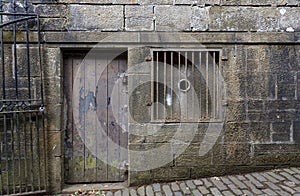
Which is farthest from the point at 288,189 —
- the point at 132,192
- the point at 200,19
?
the point at 200,19

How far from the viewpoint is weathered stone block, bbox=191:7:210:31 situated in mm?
3283

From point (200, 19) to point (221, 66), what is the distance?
2.23 feet

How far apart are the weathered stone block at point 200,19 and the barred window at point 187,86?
31 cm

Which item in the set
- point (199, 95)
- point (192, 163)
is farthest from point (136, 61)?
point (192, 163)

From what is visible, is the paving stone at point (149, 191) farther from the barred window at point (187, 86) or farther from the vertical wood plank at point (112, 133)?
the barred window at point (187, 86)

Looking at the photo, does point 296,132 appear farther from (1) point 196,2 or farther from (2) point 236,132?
(1) point 196,2

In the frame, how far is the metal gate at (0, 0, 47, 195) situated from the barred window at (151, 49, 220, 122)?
1489 millimetres

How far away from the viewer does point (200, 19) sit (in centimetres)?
329

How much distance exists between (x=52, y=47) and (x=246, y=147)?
2839 mm

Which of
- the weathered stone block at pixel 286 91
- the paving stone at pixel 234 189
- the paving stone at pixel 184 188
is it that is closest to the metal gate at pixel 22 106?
the paving stone at pixel 184 188

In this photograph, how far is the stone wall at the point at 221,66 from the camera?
3168 mm

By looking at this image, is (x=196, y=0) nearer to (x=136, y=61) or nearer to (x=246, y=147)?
(x=136, y=61)

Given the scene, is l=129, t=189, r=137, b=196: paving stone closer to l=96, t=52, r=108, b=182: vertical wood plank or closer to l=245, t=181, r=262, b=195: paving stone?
l=96, t=52, r=108, b=182: vertical wood plank

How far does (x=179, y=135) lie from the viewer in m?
3.29
